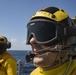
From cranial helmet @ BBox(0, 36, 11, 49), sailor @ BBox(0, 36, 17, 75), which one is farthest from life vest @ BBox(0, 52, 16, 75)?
cranial helmet @ BBox(0, 36, 11, 49)

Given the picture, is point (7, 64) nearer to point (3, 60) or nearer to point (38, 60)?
point (3, 60)

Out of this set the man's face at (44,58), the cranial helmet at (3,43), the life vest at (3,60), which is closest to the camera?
the man's face at (44,58)

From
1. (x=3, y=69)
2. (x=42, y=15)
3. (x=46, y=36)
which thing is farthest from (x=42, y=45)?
(x=3, y=69)

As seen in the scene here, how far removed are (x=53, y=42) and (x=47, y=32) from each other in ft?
0.32

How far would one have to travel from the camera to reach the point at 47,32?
7.80ft

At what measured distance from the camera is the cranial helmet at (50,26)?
2.35 meters

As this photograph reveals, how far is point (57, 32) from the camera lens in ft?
7.77

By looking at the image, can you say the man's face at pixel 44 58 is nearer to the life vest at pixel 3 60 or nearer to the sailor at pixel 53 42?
the sailor at pixel 53 42

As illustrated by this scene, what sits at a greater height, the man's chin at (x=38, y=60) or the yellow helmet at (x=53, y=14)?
the yellow helmet at (x=53, y=14)

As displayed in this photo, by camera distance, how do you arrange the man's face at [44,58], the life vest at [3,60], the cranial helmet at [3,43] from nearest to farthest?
the man's face at [44,58] → the life vest at [3,60] → the cranial helmet at [3,43]

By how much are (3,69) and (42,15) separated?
3.24m

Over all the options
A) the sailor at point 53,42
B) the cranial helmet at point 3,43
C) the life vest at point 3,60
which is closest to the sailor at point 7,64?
the life vest at point 3,60

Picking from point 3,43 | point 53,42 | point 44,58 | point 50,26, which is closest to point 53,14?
point 50,26

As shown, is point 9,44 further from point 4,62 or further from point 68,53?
point 68,53
